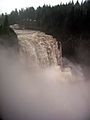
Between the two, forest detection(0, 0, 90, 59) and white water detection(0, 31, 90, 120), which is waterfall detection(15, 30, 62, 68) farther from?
forest detection(0, 0, 90, 59)

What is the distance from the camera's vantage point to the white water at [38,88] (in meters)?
3.16

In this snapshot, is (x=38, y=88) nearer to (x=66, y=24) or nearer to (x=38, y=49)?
(x=38, y=49)

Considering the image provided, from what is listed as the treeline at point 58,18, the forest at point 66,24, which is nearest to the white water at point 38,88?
the treeline at point 58,18

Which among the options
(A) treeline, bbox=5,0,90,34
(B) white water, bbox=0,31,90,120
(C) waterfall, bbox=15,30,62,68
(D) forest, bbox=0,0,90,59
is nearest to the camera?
(B) white water, bbox=0,31,90,120

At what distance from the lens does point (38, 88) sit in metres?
4.39

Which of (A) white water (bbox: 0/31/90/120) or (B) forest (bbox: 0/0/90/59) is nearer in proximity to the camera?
(A) white water (bbox: 0/31/90/120)

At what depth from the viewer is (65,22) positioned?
6.61m

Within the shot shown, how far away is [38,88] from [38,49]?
1.07 m

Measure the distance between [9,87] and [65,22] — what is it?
3.77 metres

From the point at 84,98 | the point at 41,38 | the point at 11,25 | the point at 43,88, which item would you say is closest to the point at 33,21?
the point at 41,38

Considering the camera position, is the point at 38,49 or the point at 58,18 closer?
the point at 38,49

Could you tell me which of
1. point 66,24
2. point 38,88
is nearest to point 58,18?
point 66,24

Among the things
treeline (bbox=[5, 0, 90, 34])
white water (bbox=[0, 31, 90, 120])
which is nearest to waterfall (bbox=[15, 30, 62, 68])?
white water (bbox=[0, 31, 90, 120])

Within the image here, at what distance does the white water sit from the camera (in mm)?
3158
